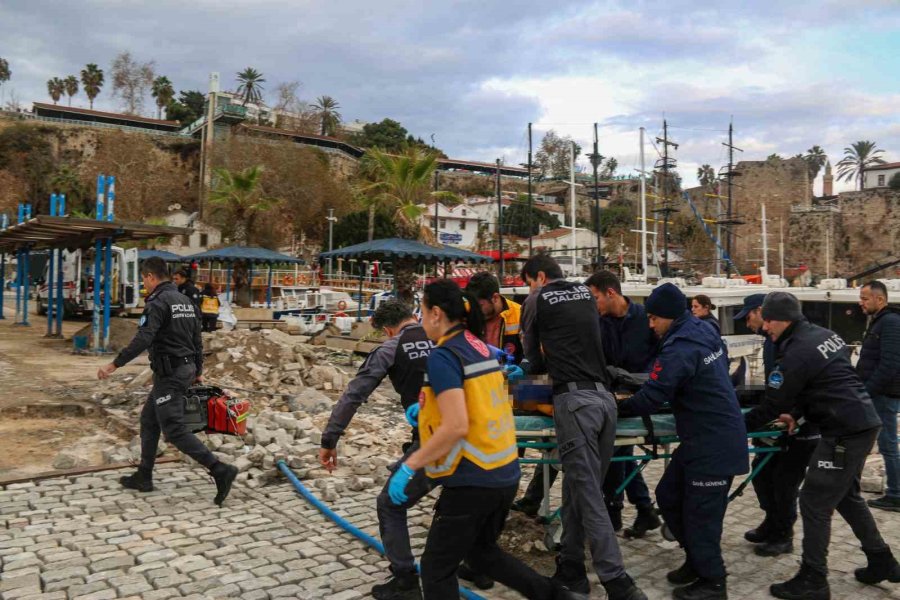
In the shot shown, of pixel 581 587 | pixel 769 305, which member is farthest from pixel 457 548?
pixel 769 305

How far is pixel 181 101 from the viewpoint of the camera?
252ft

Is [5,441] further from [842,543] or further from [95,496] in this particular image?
[842,543]

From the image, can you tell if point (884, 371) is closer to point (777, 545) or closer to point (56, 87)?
point (777, 545)

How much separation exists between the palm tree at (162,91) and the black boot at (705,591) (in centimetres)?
8191

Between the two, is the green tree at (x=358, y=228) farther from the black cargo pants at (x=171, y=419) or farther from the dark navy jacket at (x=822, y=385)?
the dark navy jacket at (x=822, y=385)

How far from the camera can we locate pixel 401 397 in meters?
4.51

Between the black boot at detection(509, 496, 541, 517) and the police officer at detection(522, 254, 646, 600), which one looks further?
the black boot at detection(509, 496, 541, 517)

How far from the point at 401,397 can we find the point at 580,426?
1.19m

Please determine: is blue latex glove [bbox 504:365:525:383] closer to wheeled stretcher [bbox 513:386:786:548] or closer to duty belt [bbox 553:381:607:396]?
wheeled stretcher [bbox 513:386:786:548]

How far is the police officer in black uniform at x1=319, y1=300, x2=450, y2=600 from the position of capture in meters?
4.13

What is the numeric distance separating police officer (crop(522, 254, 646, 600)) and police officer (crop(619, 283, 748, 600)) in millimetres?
286

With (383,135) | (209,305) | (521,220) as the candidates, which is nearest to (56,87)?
(383,135)

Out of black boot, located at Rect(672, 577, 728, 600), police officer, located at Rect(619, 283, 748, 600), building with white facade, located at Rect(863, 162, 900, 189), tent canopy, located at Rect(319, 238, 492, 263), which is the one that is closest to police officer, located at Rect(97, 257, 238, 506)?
police officer, located at Rect(619, 283, 748, 600)

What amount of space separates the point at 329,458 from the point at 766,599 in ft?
9.45
